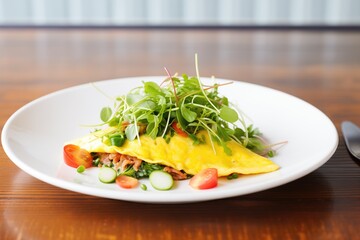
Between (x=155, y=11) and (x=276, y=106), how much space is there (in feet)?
11.1

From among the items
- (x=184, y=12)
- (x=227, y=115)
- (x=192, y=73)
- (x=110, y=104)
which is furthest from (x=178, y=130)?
(x=184, y=12)

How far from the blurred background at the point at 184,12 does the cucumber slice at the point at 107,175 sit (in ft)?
12.5

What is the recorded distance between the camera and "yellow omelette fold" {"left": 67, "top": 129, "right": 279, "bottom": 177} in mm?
1607

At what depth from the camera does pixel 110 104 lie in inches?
85.0

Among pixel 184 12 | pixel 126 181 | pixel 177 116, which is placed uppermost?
pixel 177 116

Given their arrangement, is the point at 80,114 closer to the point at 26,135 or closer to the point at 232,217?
the point at 26,135

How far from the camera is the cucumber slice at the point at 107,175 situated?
60.2 inches

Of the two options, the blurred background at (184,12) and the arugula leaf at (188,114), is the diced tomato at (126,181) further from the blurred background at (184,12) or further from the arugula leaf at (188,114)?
the blurred background at (184,12)

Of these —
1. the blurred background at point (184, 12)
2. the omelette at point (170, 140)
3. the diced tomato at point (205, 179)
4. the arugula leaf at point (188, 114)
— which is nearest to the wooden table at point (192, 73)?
the diced tomato at point (205, 179)

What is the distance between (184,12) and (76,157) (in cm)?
380

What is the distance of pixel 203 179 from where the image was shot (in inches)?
58.5

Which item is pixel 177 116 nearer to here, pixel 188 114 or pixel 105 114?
pixel 188 114

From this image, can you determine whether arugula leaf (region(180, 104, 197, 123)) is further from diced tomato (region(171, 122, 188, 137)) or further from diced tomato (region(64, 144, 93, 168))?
diced tomato (region(64, 144, 93, 168))

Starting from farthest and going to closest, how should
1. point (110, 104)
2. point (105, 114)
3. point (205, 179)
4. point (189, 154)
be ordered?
point (110, 104), point (105, 114), point (189, 154), point (205, 179)
